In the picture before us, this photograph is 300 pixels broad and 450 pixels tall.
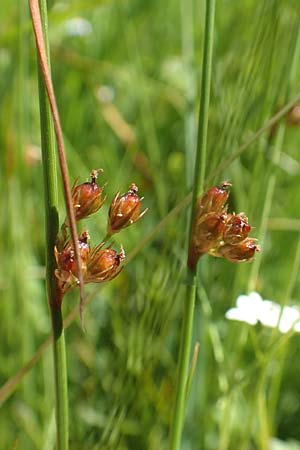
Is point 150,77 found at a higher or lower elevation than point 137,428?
higher

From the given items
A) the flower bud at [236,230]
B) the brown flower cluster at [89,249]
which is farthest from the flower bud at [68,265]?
the flower bud at [236,230]

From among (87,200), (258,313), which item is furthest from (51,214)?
(258,313)

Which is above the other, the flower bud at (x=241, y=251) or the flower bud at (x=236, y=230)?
the flower bud at (x=236, y=230)

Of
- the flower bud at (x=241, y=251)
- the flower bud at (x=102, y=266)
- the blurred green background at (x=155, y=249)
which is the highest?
the flower bud at (x=102, y=266)

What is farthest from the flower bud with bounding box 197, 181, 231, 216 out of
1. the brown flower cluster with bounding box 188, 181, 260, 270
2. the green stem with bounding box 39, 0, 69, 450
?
the green stem with bounding box 39, 0, 69, 450

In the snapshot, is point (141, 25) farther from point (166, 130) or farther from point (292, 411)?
point (292, 411)

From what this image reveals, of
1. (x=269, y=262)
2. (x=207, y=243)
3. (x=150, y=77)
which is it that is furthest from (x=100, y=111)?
(x=207, y=243)

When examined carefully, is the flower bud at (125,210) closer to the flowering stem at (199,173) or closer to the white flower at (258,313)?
the flowering stem at (199,173)
